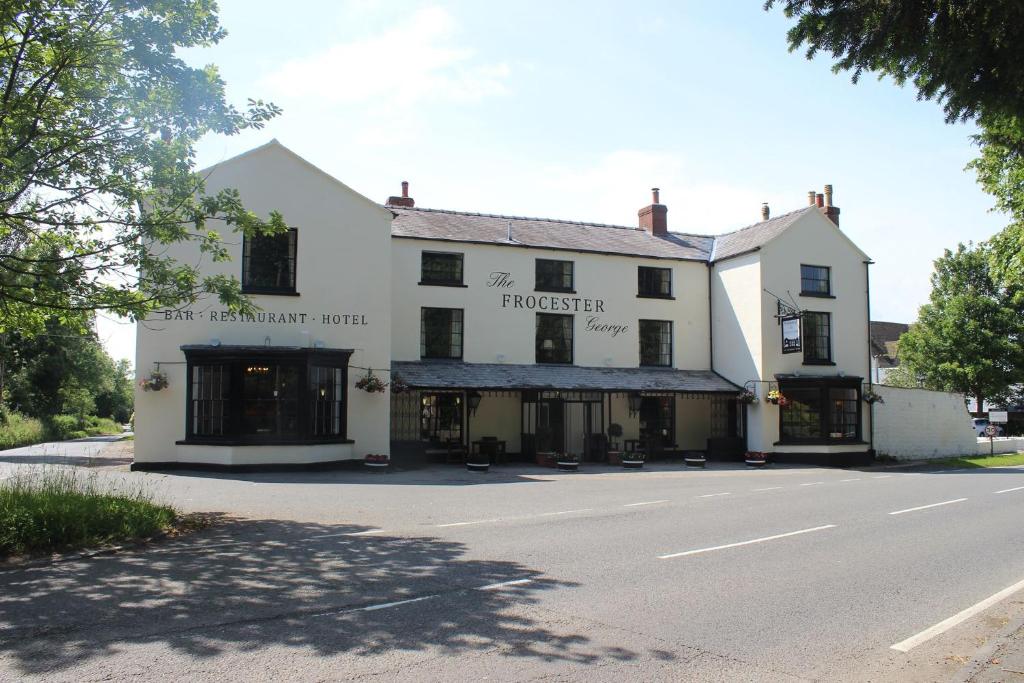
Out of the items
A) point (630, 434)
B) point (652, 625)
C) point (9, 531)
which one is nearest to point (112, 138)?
point (9, 531)

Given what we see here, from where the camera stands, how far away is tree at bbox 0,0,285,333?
33.3 feet

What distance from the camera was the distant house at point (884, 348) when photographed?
56816mm

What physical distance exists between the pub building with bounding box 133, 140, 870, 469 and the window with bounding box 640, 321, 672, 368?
0.06 metres

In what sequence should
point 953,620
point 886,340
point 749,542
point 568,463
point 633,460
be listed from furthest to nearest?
point 886,340 < point 633,460 < point 568,463 < point 749,542 < point 953,620

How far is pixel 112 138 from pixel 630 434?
65.3 ft

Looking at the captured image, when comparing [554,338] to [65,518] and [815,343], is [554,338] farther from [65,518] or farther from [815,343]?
[65,518]

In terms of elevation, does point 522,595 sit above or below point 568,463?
above

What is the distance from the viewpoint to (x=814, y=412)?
87.2ft

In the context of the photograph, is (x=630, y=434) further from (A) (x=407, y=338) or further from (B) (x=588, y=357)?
(A) (x=407, y=338)

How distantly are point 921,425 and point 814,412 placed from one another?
20.6 feet

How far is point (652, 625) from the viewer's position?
6258 mm

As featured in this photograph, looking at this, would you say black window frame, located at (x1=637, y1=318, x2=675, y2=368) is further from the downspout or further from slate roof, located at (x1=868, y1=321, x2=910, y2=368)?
slate roof, located at (x1=868, y1=321, x2=910, y2=368)

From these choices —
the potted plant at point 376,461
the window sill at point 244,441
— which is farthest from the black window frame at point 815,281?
the window sill at point 244,441

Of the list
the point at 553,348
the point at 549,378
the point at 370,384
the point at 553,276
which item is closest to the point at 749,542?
the point at 370,384
